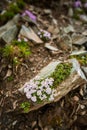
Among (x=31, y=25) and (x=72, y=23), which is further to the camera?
(x=72, y=23)

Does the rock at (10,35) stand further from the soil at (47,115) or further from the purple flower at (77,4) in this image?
the purple flower at (77,4)

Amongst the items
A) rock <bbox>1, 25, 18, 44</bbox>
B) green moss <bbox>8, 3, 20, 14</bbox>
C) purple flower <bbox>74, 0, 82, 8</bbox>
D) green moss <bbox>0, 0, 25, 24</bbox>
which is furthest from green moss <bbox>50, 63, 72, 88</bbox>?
purple flower <bbox>74, 0, 82, 8</bbox>

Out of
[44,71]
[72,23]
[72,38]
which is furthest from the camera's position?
[72,23]

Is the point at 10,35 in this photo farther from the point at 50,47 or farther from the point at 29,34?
the point at 50,47

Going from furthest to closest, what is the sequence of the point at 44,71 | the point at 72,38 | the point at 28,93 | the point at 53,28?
the point at 53,28, the point at 72,38, the point at 44,71, the point at 28,93

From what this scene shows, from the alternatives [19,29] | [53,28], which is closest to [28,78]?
[19,29]

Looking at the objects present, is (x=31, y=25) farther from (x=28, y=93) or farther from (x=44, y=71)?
(x=28, y=93)

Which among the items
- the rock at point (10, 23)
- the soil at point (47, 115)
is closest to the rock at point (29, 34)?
the rock at point (10, 23)

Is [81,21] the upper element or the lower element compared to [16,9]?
lower

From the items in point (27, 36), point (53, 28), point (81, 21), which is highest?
point (27, 36)
